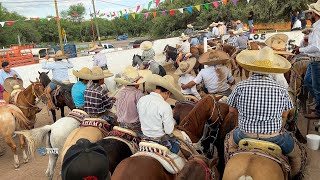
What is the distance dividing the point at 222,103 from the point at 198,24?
29852mm

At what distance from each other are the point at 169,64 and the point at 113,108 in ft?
42.8

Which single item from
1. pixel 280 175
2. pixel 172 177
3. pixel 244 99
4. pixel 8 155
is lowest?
pixel 8 155

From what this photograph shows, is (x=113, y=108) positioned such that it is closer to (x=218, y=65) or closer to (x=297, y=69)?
(x=218, y=65)

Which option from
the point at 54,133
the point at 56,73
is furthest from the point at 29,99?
the point at 54,133

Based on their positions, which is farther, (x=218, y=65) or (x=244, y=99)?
(x=218, y=65)

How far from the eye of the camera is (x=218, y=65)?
597 cm

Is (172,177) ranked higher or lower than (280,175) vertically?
lower

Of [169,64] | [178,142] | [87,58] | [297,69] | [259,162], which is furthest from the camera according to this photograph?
[169,64]

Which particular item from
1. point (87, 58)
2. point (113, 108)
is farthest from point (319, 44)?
point (87, 58)

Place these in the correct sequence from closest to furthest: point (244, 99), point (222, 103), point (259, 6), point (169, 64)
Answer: point (244, 99) < point (222, 103) < point (169, 64) < point (259, 6)

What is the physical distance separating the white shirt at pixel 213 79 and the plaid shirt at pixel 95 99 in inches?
72.8

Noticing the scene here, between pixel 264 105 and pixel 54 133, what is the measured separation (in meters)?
3.66

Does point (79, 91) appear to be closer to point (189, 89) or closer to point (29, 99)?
point (189, 89)

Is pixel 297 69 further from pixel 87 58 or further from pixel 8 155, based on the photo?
pixel 87 58
